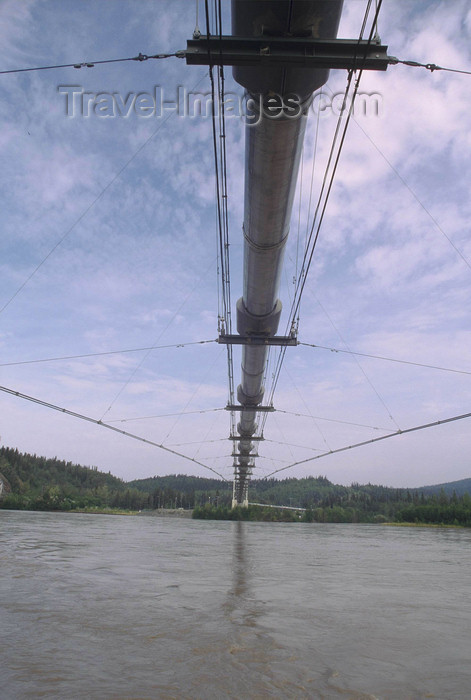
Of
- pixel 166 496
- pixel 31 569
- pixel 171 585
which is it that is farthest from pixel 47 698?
pixel 166 496

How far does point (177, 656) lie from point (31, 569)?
461cm

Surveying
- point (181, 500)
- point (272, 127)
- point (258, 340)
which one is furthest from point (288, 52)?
point (181, 500)

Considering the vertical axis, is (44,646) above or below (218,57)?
below

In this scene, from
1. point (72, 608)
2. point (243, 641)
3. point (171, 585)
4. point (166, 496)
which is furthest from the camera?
point (166, 496)

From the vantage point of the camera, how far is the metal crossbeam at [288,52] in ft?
20.6

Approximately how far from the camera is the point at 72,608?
162 inches

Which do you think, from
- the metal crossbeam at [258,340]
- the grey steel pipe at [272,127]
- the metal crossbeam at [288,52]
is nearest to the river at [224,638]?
the grey steel pipe at [272,127]

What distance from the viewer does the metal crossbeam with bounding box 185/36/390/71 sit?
6.27 m

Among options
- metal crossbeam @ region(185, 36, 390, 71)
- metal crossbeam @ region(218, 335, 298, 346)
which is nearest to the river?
metal crossbeam @ region(185, 36, 390, 71)

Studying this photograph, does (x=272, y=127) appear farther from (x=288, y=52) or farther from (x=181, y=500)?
(x=181, y=500)

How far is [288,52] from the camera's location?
633 cm

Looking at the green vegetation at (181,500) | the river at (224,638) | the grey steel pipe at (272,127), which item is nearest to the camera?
the river at (224,638)

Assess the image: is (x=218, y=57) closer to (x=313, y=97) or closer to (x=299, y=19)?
(x=299, y=19)

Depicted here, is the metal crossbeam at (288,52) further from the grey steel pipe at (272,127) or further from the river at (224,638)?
the river at (224,638)
